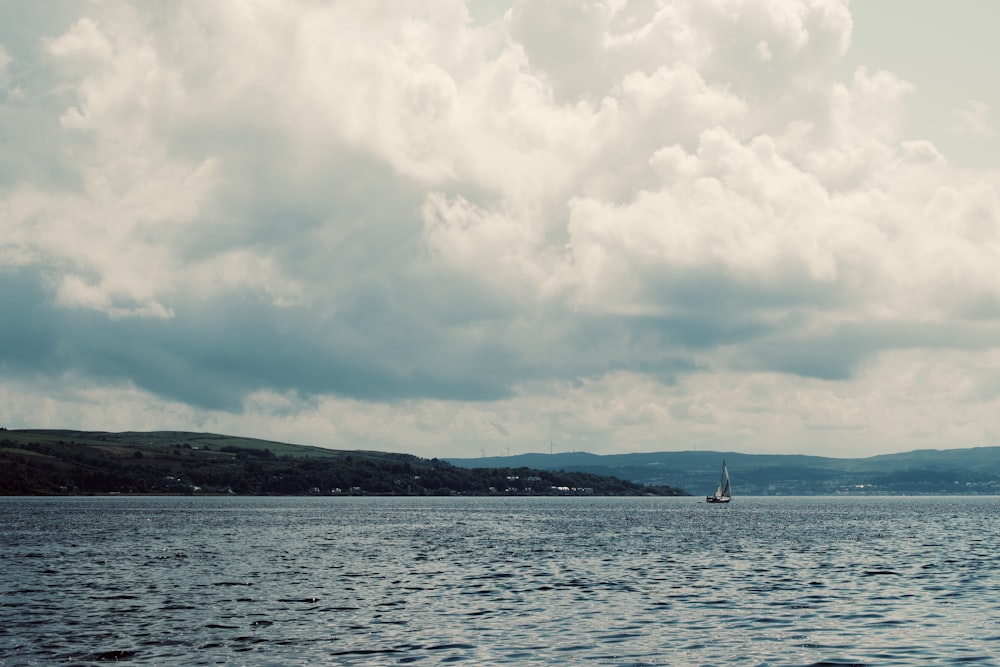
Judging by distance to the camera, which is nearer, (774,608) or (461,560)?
(774,608)

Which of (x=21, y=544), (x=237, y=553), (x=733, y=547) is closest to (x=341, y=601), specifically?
(x=237, y=553)

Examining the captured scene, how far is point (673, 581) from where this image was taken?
245ft

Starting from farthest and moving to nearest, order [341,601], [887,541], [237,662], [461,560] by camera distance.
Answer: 1. [887,541]
2. [461,560]
3. [341,601]
4. [237,662]

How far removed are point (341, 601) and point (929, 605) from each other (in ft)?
115

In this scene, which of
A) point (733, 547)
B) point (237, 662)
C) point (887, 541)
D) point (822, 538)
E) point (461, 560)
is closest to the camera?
point (237, 662)

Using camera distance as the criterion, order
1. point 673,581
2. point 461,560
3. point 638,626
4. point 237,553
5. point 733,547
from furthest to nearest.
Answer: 1. point 733,547
2. point 237,553
3. point 461,560
4. point 673,581
5. point 638,626

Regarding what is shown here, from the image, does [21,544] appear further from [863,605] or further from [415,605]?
[863,605]

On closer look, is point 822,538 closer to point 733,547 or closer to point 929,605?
point 733,547

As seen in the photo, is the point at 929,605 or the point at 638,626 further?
the point at 929,605

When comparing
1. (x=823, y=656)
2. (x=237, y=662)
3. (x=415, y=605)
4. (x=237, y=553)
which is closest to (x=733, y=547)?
(x=237, y=553)

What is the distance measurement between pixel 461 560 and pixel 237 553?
25.8m

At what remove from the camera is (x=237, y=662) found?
43.2m

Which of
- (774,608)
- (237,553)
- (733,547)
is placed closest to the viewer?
(774,608)

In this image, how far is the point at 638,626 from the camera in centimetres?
5234
